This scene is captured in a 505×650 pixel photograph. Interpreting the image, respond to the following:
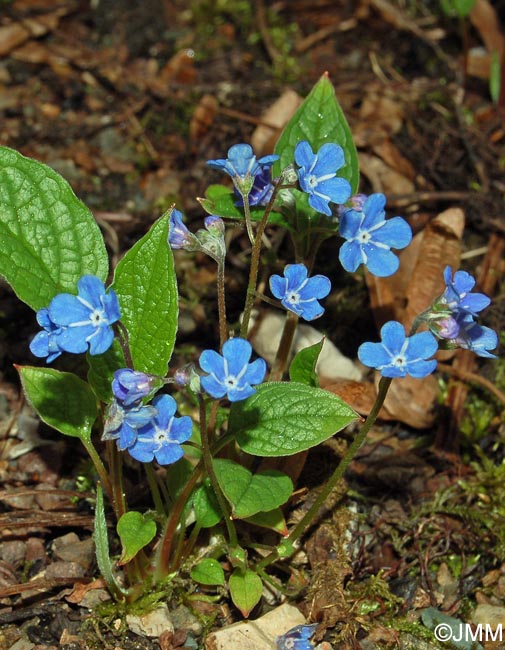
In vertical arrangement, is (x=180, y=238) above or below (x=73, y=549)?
above

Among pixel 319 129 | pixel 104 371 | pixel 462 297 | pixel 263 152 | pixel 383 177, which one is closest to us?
pixel 462 297

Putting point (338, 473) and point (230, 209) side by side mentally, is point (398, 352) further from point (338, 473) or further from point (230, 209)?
point (230, 209)

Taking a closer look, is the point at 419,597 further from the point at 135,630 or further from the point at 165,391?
the point at 165,391

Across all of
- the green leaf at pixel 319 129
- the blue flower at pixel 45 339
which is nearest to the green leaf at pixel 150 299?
the blue flower at pixel 45 339

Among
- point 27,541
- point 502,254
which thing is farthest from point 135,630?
point 502,254

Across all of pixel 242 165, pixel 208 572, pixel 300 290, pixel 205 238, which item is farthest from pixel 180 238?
pixel 208 572

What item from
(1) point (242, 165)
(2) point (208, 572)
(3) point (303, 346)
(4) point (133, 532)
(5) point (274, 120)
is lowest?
(2) point (208, 572)

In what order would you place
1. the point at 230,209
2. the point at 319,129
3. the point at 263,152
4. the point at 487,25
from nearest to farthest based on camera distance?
1. the point at 230,209
2. the point at 319,129
3. the point at 263,152
4. the point at 487,25
